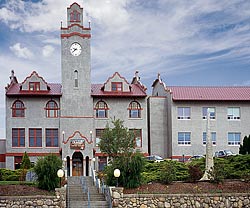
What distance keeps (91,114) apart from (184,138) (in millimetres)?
9621

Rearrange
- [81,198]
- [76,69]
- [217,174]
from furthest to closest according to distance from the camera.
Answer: [76,69] → [217,174] → [81,198]

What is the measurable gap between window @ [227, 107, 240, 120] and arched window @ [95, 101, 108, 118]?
12565 millimetres

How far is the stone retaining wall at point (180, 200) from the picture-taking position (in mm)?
29359

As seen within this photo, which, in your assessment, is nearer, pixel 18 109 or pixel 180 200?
pixel 180 200

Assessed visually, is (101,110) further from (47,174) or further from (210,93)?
(47,174)

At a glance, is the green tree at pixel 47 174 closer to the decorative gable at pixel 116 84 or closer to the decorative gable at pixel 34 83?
the decorative gable at pixel 34 83

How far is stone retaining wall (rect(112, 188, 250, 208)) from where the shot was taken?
96.3 ft

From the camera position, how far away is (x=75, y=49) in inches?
2008

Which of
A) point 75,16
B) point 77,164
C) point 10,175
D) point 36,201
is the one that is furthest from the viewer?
point 75,16

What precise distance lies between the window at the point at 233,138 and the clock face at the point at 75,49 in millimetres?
17229

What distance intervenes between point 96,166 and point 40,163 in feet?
60.6

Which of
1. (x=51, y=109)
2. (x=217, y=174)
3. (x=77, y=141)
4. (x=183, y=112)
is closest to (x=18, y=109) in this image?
(x=51, y=109)

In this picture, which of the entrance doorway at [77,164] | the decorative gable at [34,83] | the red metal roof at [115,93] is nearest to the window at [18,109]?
the decorative gable at [34,83]

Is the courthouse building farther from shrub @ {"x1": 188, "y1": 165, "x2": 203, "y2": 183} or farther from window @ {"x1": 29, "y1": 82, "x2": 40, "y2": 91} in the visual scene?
shrub @ {"x1": 188, "y1": 165, "x2": 203, "y2": 183}
